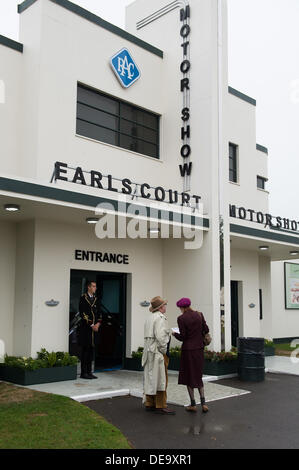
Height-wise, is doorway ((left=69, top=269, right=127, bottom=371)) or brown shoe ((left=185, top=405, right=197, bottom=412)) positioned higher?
doorway ((left=69, top=269, right=127, bottom=371))

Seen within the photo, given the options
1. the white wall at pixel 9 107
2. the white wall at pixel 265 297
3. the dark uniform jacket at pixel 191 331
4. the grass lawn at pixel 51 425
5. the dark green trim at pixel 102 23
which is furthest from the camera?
the white wall at pixel 265 297

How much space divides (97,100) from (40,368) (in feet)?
22.3

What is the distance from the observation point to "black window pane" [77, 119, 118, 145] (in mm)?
12203

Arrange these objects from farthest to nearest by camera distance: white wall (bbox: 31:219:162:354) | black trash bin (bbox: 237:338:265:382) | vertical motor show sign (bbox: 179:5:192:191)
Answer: vertical motor show sign (bbox: 179:5:192:191)
black trash bin (bbox: 237:338:265:382)
white wall (bbox: 31:219:162:354)

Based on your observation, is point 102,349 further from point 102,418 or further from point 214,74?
point 214,74

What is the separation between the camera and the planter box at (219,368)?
1125cm

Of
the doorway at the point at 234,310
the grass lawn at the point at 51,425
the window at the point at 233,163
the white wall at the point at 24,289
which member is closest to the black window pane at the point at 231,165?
the window at the point at 233,163

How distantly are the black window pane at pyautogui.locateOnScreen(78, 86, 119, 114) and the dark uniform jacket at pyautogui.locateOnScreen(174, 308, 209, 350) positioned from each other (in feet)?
21.8

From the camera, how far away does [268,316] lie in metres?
17.8

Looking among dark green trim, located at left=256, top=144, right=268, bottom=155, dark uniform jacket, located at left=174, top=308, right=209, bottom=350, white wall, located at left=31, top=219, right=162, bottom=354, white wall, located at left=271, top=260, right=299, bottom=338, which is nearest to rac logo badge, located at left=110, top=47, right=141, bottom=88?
white wall, located at left=31, top=219, right=162, bottom=354

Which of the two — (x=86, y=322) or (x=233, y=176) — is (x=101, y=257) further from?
(x=233, y=176)

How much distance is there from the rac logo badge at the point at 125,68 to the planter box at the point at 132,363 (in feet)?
23.4

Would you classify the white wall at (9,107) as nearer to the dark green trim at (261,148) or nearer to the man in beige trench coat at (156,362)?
the man in beige trench coat at (156,362)

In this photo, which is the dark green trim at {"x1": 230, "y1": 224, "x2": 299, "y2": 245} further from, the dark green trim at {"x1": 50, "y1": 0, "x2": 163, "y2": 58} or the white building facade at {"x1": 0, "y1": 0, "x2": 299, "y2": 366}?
the dark green trim at {"x1": 50, "y1": 0, "x2": 163, "y2": 58}
